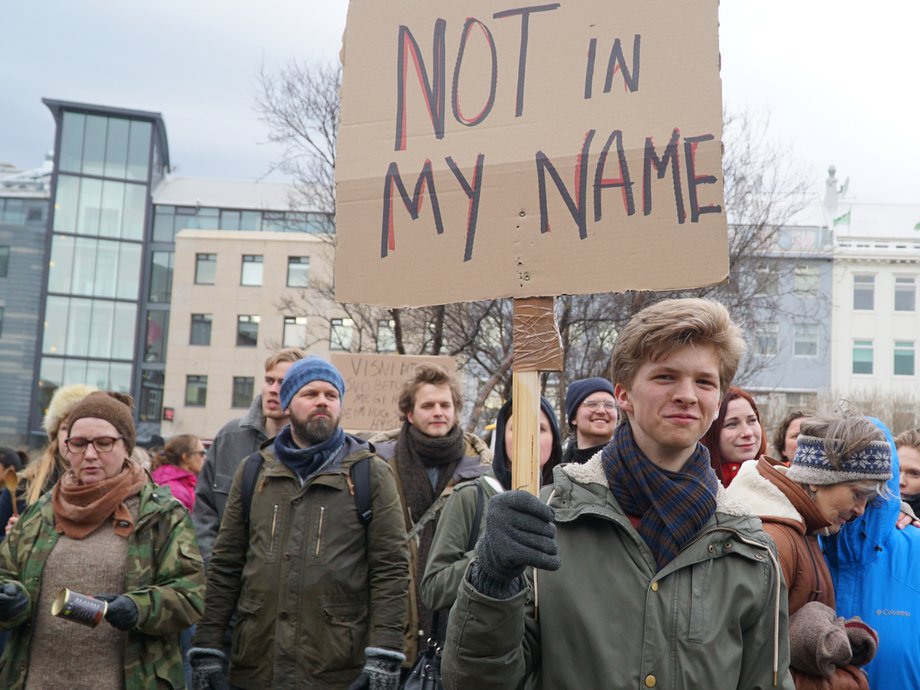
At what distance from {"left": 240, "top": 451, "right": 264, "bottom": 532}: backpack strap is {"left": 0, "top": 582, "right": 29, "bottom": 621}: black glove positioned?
3.15 feet

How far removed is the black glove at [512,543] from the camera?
1988 millimetres

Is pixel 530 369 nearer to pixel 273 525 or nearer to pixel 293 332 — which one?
pixel 273 525

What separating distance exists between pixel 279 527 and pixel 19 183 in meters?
49.4

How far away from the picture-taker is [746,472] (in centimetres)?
346

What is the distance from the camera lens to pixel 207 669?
3.96 m

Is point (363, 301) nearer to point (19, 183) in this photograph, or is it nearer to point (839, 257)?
point (839, 257)

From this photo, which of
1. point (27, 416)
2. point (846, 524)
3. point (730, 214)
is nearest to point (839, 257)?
point (730, 214)

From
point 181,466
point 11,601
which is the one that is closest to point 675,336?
point 11,601

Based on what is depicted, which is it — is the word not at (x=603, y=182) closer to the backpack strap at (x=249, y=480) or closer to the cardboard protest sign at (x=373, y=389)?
the backpack strap at (x=249, y=480)

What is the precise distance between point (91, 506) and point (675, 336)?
2724mm

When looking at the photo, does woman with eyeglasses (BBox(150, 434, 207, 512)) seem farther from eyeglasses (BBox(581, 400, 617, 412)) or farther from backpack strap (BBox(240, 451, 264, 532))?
eyeglasses (BBox(581, 400, 617, 412))

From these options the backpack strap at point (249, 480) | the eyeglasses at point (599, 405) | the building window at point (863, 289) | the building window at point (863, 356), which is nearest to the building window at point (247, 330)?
the building window at point (863, 356)

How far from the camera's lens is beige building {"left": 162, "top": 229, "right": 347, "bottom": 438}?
140 ft

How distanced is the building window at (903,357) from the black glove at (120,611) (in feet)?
158
